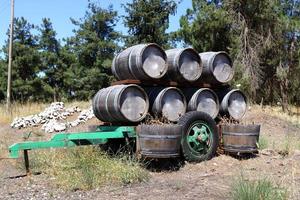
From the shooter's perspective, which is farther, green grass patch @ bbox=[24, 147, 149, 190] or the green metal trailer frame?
the green metal trailer frame

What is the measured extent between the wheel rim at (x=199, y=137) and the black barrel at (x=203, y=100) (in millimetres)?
543

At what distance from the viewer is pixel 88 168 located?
22.8 ft

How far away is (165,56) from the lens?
28.4ft

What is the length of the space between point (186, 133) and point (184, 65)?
57.1 inches

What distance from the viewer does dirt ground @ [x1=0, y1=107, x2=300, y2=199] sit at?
606 centimetres

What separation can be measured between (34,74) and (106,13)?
6.85 meters

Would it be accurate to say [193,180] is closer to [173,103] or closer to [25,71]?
[173,103]

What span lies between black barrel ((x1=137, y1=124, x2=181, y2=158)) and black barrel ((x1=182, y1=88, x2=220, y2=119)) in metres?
1.34

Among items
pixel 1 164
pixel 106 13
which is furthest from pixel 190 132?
pixel 106 13

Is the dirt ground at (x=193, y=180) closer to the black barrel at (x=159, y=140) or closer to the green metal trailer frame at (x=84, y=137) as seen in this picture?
the black barrel at (x=159, y=140)

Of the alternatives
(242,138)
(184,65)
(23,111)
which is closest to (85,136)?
(184,65)

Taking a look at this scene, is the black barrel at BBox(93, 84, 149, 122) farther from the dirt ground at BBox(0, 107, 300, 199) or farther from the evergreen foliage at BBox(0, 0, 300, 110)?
the evergreen foliage at BBox(0, 0, 300, 110)

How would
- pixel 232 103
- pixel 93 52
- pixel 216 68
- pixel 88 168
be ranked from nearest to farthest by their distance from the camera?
pixel 88 168
pixel 216 68
pixel 232 103
pixel 93 52

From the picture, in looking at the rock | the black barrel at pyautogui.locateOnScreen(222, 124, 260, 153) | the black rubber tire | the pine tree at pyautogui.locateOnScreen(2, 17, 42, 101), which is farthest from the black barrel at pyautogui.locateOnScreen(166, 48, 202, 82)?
the pine tree at pyautogui.locateOnScreen(2, 17, 42, 101)
